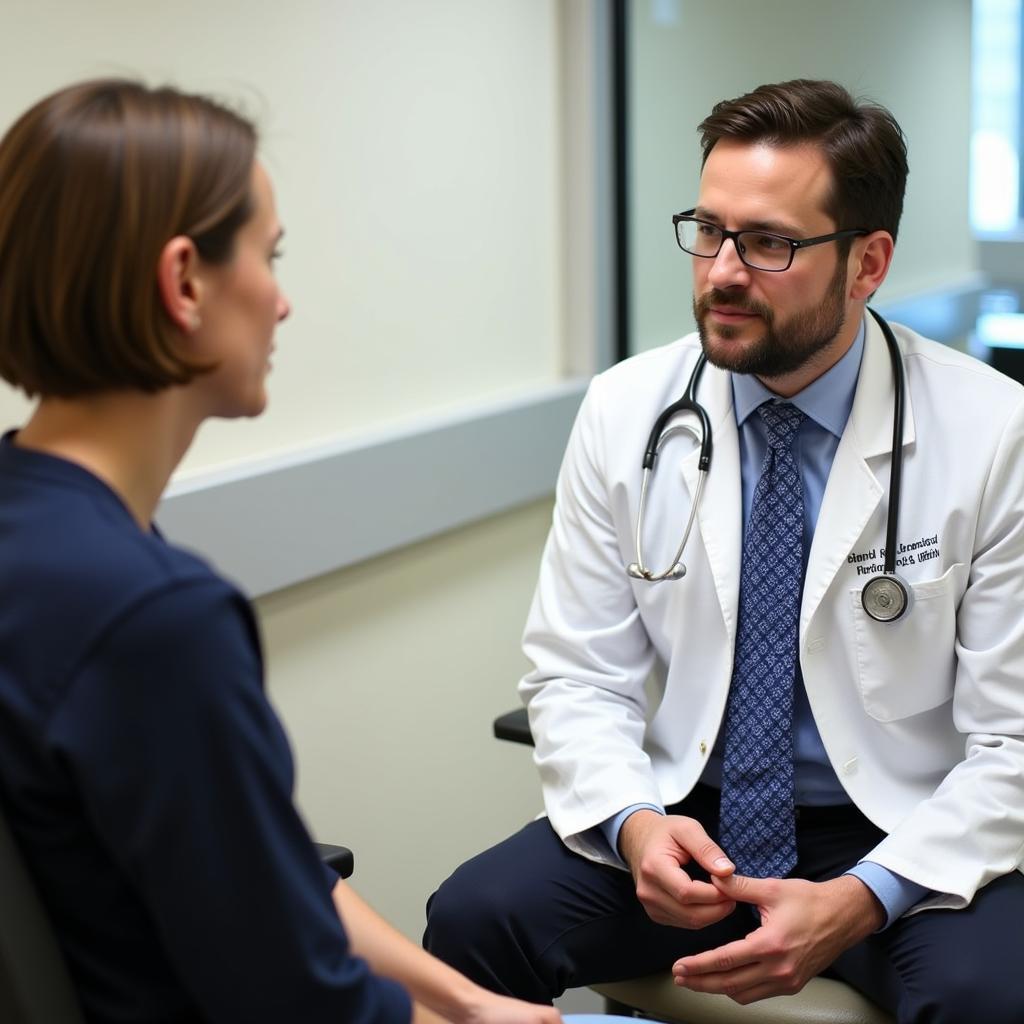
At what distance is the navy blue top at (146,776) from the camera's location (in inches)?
26.6

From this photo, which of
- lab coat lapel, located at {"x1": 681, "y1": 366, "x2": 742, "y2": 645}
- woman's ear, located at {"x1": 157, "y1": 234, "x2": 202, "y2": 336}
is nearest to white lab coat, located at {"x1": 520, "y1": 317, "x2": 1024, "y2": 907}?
lab coat lapel, located at {"x1": 681, "y1": 366, "x2": 742, "y2": 645}

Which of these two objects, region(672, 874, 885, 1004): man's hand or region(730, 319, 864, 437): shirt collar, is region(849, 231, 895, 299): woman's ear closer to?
region(730, 319, 864, 437): shirt collar

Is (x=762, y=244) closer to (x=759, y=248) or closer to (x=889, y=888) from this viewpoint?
(x=759, y=248)

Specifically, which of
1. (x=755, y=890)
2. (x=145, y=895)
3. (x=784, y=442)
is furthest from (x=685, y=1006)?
(x=145, y=895)

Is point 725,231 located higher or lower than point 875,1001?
higher

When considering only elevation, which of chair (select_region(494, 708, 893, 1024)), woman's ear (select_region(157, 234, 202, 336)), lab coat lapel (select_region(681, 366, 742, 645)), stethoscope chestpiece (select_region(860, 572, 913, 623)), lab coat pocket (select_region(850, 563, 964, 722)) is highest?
woman's ear (select_region(157, 234, 202, 336))

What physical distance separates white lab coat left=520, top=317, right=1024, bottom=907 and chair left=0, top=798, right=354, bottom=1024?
0.73 meters

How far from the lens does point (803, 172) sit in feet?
4.66

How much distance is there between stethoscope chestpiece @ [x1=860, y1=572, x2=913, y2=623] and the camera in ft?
4.41

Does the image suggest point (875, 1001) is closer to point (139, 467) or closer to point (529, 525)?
point (139, 467)

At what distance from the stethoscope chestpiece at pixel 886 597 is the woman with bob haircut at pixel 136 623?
730 mm

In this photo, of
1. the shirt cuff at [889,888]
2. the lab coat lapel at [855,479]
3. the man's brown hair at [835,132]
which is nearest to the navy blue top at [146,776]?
the shirt cuff at [889,888]

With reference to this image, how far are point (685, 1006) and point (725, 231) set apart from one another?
0.80 meters

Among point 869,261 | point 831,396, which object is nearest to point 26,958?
point 831,396
